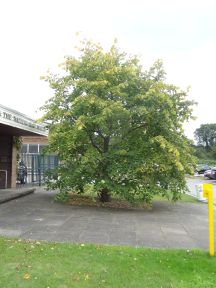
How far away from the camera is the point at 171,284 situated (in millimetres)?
5371

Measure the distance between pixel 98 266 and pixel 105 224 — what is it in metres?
3.32

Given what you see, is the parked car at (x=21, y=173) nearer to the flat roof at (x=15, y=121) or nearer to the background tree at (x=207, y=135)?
the flat roof at (x=15, y=121)

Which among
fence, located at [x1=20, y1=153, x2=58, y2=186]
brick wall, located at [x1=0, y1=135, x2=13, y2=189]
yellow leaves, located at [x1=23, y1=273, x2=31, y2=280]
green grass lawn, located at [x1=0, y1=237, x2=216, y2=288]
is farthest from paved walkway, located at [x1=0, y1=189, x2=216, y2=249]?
fence, located at [x1=20, y1=153, x2=58, y2=186]

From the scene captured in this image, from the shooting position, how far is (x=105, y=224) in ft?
30.4

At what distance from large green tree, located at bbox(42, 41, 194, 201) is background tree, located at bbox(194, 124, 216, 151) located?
374 ft

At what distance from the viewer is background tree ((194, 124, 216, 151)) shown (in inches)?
4875

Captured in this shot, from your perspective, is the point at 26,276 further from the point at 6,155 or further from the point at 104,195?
the point at 6,155

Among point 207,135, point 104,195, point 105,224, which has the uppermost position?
point 207,135

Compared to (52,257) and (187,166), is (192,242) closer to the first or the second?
(52,257)

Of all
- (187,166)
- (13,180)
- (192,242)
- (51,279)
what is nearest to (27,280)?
(51,279)

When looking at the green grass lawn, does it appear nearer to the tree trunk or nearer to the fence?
the tree trunk

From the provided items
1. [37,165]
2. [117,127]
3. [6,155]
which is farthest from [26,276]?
[37,165]

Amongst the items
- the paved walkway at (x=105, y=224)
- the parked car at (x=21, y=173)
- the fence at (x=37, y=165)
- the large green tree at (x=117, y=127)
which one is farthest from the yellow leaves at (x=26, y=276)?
the parked car at (x=21, y=173)

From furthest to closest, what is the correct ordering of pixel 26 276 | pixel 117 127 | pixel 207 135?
pixel 207 135, pixel 117 127, pixel 26 276
